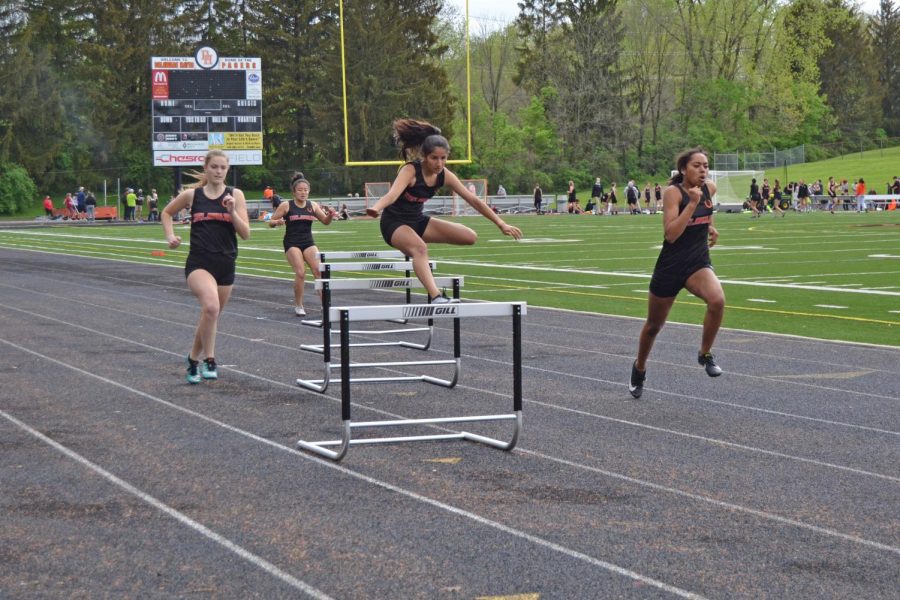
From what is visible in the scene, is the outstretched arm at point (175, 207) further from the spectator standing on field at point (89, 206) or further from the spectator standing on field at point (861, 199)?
the spectator standing on field at point (89, 206)

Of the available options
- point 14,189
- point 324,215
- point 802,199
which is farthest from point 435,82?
point 324,215

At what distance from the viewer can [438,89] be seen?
86625 millimetres

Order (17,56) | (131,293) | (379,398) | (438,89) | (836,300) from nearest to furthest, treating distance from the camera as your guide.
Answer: (379,398) < (836,300) < (131,293) < (17,56) < (438,89)

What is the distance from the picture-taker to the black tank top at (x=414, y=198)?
420 inches

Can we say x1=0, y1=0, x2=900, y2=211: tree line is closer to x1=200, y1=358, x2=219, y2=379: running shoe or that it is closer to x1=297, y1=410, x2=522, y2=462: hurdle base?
x1=200, y1=358, x2=219, y2=379: running shoe

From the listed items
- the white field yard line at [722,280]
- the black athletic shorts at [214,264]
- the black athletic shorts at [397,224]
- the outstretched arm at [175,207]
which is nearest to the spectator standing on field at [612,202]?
the white field yard line at [722,280]

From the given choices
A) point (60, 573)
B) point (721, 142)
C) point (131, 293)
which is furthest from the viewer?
point (721, 142)

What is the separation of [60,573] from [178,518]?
0.95 metres

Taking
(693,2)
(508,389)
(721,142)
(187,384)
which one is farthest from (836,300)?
(693,2)

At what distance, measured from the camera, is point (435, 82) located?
87.0 m

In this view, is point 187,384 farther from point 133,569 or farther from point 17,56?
point 17,56

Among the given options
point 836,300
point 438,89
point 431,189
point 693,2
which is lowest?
point 836,300

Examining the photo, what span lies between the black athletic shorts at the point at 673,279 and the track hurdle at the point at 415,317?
2325mm

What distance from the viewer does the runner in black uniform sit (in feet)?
32.7
